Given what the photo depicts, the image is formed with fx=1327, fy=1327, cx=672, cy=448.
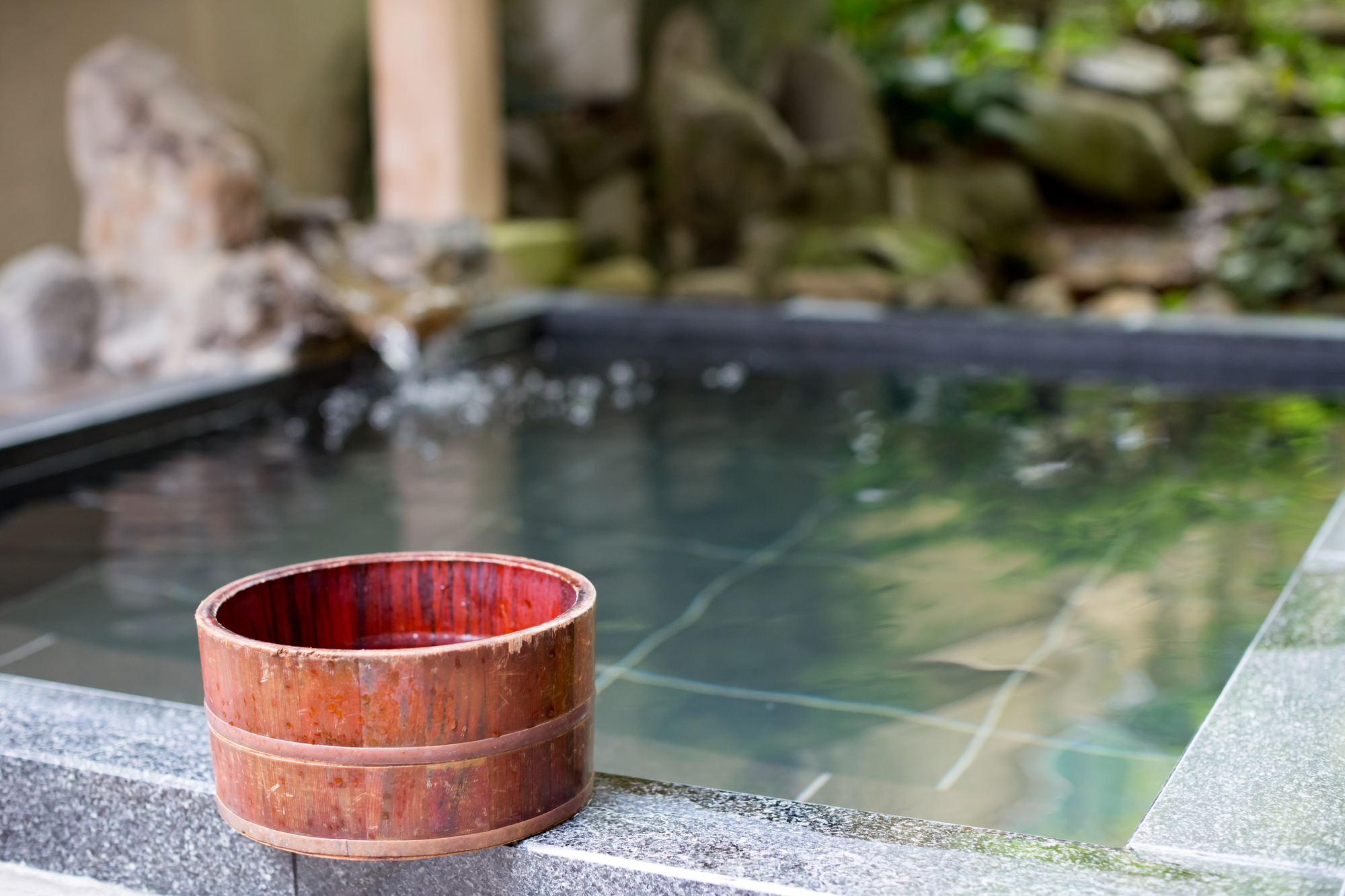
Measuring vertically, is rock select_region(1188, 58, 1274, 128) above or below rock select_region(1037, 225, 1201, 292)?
above

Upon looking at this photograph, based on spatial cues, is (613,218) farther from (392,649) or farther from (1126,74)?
(392,649)

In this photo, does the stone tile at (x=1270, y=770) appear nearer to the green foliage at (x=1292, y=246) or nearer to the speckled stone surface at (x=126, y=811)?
the speckled stone surface at (x=126, y=811)

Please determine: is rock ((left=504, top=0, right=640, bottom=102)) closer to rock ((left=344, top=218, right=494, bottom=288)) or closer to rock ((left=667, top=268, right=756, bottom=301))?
rock ((left=667, top=268, right=756, bottom=301))

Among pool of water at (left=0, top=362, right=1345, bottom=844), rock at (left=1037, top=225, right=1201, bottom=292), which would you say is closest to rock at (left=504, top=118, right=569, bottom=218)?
rock at (left=1037, top=225, right=1201, bottom=292)

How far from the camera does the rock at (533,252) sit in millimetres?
9617

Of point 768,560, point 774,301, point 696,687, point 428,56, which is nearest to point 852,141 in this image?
point 774,301

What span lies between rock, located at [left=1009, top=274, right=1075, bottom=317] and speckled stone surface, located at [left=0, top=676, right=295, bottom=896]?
31.7 feet

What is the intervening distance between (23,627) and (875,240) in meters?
8.58

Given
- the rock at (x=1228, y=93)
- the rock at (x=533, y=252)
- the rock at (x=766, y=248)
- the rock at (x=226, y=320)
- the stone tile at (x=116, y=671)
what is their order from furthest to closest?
the rock at (x=1228, y=93), the rock at (x=766, y=248), the rock at (x=533, y=252), the rock at (x=226, y=320), the stone tile at (x=116, y=671)

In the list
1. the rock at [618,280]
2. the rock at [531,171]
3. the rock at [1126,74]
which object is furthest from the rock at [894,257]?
the rock at [1126,74]

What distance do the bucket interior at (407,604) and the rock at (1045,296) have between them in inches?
375

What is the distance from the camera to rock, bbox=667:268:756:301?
34.3 feet

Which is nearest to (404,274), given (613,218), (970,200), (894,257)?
(613,218)

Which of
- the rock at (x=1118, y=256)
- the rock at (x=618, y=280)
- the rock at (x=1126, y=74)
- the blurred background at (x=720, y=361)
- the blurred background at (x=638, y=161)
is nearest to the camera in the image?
the blurred background at (x=720, y=361)
